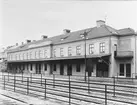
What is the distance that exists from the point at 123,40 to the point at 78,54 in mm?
8364

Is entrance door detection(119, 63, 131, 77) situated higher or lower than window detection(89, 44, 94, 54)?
lower

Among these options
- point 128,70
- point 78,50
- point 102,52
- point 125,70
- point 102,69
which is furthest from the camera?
point 78,50

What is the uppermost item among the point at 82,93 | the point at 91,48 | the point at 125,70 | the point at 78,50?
the point at 91,48

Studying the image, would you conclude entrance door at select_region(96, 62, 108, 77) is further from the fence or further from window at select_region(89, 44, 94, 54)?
the fence

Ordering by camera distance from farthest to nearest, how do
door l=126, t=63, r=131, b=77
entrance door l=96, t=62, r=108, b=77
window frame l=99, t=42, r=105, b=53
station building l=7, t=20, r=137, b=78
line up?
window frame l=99, t=42, r=105, b=53
entrance door l=96, t=62, r=108, b=77
station building l=7, t=20, r=137, b=78
door l=126, t=63, r=131, b=77

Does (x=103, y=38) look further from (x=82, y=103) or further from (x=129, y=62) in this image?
(x=82, y=103)

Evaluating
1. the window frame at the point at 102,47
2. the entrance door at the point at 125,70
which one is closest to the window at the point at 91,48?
the window frame at the point at 102,47

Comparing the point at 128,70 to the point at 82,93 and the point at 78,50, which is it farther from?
the point at 82,93

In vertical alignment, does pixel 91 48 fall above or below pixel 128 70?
above

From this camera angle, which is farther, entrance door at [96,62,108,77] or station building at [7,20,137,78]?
entrance door at [96,62,108,77]

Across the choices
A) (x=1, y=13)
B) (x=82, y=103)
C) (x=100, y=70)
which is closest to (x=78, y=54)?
(x=100, y=70)

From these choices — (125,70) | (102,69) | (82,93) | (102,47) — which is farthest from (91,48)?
(82,93)

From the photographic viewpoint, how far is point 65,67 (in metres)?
34.4

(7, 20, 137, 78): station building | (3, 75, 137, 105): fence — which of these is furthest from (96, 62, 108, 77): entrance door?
(3, 75, 137, 105): fence
